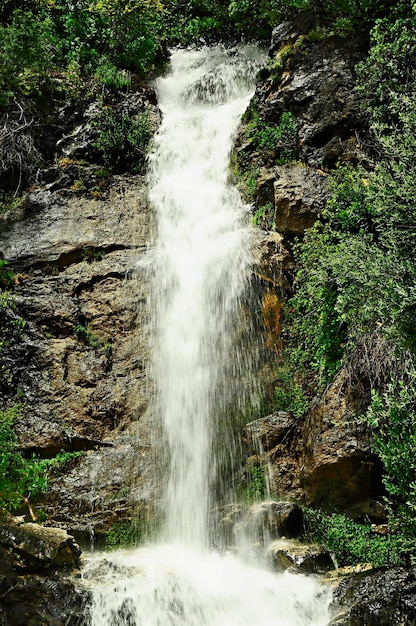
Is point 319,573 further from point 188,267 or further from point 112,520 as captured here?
point 188,267

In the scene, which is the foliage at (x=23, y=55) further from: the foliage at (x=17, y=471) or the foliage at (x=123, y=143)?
the foliage at (x=17, y=471)

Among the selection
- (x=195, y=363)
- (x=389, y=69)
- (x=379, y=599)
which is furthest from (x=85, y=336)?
(x=389, y=69)

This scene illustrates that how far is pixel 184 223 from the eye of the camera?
9477 millimetres

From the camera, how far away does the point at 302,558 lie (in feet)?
18.5

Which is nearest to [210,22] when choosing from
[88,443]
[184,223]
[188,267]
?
[184,223]

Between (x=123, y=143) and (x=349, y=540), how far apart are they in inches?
331

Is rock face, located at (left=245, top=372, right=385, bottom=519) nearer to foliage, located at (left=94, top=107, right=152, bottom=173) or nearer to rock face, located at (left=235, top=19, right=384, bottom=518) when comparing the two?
rock face, located at (left=235, top=19, right=384, bottom=518)

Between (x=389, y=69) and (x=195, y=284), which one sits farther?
(x=389, y=69)

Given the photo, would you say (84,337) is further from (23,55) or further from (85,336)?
(23,55)

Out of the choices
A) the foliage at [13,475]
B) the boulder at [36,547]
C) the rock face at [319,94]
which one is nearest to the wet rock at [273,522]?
the boulder at [36,547]

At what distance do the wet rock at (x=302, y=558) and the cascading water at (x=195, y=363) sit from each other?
146mm

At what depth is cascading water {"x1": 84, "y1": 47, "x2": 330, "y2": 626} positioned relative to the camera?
496 centimetres

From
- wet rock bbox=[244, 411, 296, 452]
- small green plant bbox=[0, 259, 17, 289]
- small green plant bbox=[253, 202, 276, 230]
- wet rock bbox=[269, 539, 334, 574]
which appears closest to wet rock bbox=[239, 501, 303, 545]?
wet rock bbox=[269, 539, 334, 574]

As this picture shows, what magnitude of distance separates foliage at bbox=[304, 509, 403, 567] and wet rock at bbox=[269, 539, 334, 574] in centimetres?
12
